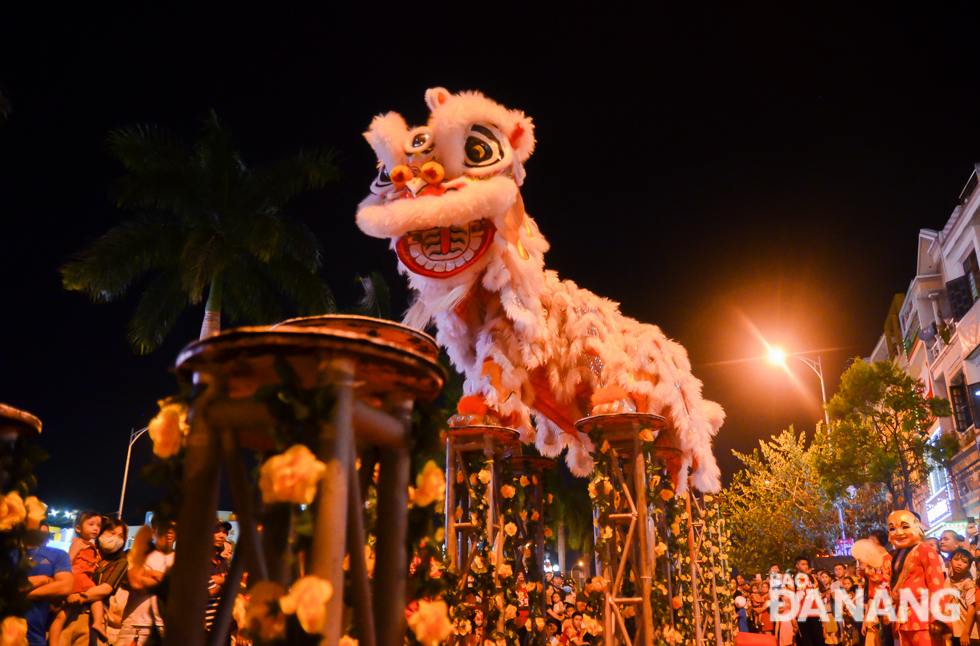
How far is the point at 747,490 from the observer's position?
91.4 feet

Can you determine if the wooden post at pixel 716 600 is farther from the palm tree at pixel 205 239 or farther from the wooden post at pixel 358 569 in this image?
the palm tree at pixel 205 239

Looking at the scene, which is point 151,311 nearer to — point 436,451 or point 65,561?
point 65,561

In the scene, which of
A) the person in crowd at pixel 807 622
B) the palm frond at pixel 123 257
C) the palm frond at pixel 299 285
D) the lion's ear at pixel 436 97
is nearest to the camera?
the lion's ear at pixel 436 97

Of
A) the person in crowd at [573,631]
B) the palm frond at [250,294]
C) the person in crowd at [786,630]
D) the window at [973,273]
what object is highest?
the window at [973,273]

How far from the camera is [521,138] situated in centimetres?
508

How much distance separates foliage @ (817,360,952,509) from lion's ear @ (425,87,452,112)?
19.9 metres

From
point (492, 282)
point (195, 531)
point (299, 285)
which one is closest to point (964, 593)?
point (492, 282)

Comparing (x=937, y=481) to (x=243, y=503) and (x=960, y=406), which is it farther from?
(x=243, y=503)

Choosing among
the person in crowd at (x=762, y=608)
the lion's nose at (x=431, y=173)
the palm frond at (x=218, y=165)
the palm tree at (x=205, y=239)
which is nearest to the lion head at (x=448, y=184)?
the lion's nose at (x=431, y=173)

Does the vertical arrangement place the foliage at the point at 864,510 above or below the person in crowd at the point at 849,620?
above

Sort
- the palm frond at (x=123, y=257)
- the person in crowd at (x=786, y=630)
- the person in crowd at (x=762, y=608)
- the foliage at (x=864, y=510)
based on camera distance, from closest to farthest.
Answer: the person in crowd at (x=786, y=630)
the person in crowd at (x=762, y=608)
the palm frond at (x=123, y=257)
the foliage at (x=864, y=510)

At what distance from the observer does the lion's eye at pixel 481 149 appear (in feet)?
15.9

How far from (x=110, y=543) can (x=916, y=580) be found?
5.96m

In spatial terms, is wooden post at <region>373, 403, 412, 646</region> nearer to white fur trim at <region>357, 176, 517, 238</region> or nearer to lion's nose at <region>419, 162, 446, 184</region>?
white fur trim at <region>357, 176, 517, 238</region>
